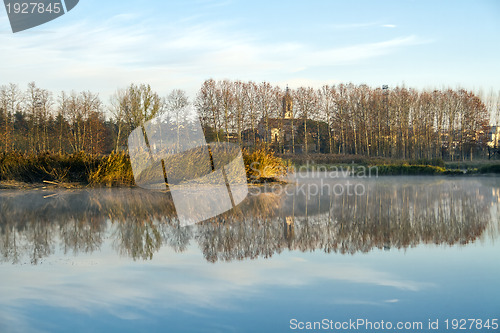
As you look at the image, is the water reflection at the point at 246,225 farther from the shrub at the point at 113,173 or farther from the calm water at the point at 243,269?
the shrub at the point at 113,173

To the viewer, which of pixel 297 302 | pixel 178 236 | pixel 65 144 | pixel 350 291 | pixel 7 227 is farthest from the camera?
pixel 65 144

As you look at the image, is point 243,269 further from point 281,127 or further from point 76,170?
point 281,127

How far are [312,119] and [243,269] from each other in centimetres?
3169

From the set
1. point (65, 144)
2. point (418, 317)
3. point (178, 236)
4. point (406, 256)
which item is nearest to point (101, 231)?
point (178, 236)

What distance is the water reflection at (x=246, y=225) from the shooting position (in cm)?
464

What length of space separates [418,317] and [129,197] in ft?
24.1

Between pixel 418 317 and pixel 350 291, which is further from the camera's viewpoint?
pixel 350 291

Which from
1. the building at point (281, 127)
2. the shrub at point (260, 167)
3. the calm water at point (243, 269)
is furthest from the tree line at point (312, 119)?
the calm water at point (243, 269)

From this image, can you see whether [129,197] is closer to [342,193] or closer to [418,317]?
[342,193]

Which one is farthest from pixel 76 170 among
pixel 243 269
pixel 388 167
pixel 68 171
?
pixel 388 167

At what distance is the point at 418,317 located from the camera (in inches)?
105

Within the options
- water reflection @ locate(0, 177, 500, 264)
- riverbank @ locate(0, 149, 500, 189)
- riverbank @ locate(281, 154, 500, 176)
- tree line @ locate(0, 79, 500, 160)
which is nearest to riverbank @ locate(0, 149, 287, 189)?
riverbank @ locate(0, 149, 500, 189)

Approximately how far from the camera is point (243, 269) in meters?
3.72

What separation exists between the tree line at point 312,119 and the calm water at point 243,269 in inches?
970
